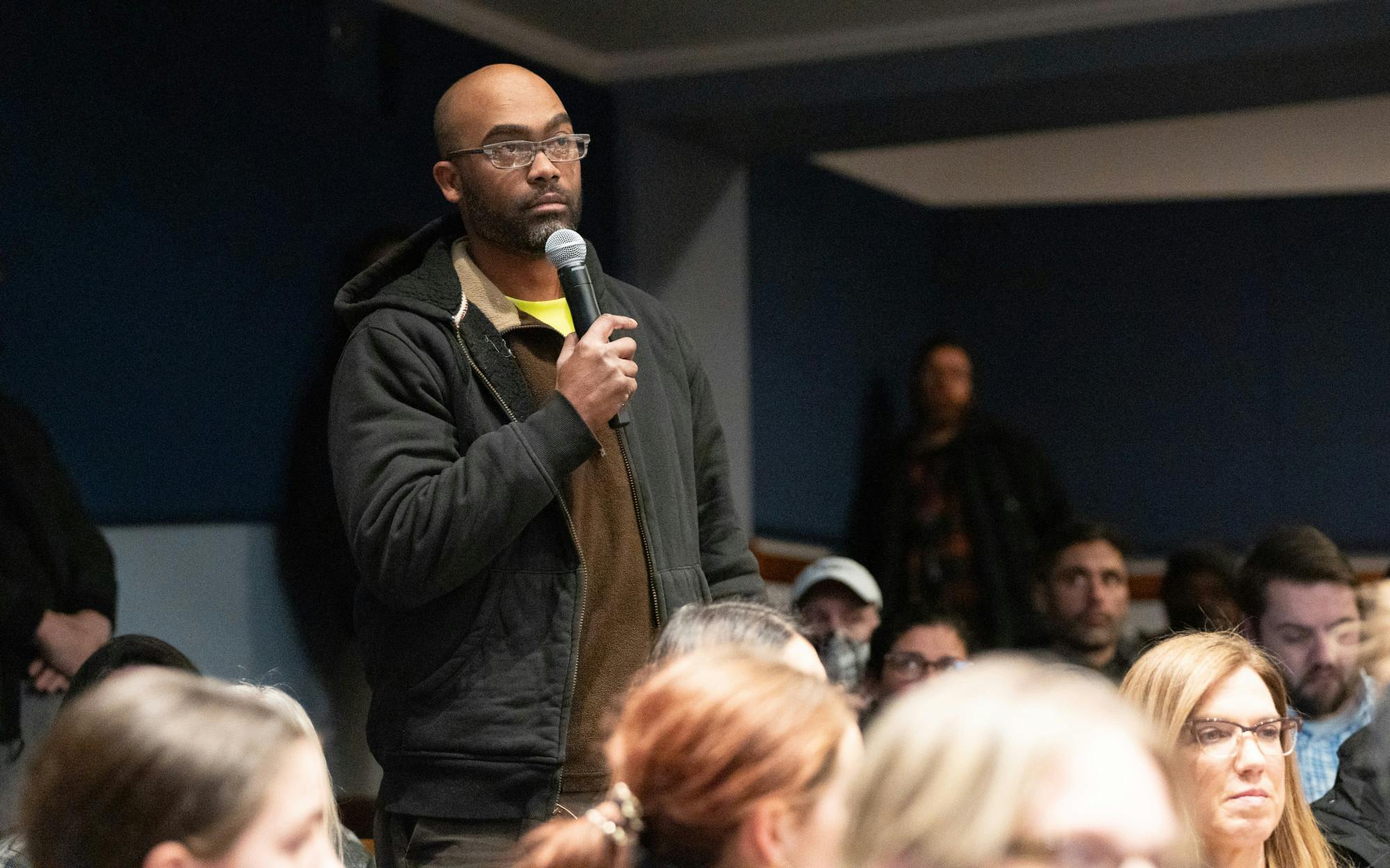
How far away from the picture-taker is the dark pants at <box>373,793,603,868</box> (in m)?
2.04

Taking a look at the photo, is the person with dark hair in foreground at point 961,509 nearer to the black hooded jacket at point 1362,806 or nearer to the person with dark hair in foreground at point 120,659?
the black hooded jacket at point 1362,806

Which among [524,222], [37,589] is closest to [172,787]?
[524,222]

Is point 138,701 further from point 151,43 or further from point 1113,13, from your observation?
point 1113,13

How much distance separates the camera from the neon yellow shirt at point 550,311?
7.47ft

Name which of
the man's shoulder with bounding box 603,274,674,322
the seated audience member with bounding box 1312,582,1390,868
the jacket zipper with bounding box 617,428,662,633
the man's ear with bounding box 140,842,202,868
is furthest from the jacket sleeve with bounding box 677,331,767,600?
the man's ear with bounding box 140,842,202,868

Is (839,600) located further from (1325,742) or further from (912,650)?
(1325,742)

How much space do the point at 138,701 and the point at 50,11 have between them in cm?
255

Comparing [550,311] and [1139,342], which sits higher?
[550,311]

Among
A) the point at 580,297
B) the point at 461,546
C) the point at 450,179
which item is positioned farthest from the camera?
the point at 450,179

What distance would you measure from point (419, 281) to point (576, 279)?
249mm

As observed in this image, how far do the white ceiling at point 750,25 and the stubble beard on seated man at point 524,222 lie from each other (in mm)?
2319

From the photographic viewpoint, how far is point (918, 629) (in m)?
3.92

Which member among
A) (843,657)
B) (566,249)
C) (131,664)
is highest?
(566,249)

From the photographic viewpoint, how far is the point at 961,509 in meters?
5.59
